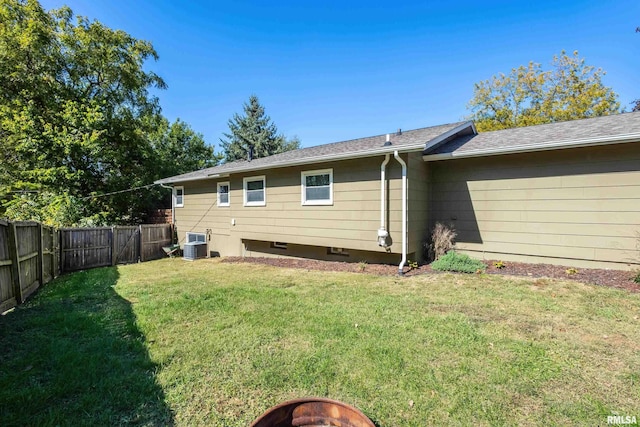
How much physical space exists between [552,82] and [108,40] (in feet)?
88.0

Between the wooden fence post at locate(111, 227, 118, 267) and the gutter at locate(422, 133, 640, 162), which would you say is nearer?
the gutter at locate(422, 133, 640, 162)

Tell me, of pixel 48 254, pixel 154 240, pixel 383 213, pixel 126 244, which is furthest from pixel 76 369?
pixel 154 240

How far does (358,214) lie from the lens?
763cm

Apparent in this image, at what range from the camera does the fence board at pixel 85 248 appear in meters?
9.12

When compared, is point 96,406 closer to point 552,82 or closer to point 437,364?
point 437,364

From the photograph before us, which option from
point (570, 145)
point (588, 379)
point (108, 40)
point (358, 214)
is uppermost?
point (108, 40)

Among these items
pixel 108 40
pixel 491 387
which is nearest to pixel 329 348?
pixel 491 387

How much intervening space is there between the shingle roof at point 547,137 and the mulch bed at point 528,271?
261cm

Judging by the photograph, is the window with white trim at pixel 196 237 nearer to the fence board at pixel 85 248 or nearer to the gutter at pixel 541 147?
the fence board at pixel 85 248

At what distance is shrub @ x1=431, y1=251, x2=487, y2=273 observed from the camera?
651cm

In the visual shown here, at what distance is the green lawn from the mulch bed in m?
0.60

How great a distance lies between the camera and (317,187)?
852 cm

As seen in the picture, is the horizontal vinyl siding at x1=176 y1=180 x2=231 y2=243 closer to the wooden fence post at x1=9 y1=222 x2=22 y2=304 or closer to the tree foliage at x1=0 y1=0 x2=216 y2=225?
the tree foliage at x1=0 y1=0 x2=216 y2=225
